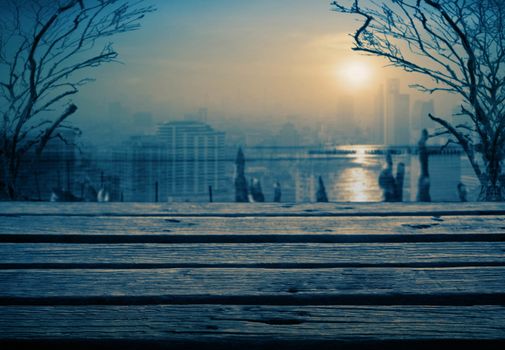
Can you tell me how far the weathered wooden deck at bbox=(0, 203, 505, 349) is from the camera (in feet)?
1.99

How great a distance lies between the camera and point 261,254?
96cm

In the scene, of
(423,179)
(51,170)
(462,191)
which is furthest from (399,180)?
(51,170)

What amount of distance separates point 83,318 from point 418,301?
50cm

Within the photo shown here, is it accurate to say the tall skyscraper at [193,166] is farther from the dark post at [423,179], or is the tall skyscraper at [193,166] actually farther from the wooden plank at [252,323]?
the wooden plank at [252,323]

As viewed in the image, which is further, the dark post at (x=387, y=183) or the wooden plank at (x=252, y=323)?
the dark post at (x=387, y=183)

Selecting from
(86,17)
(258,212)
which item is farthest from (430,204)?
(86,17)

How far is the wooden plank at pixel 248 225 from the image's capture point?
1.13 m

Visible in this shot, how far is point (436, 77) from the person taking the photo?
3.80 meters

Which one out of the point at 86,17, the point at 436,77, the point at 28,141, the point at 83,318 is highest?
the point at 86,17

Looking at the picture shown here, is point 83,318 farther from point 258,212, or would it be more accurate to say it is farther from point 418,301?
point 258,212

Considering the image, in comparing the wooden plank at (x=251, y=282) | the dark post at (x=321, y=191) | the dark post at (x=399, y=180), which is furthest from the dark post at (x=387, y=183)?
the wooden plank at (x=251, y=282)

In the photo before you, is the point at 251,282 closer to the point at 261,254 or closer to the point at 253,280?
the point at 253,280

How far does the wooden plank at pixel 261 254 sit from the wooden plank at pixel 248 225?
3.6 inches

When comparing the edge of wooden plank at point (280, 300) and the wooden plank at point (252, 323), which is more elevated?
the edge of wooden plank at point (280, 300)
